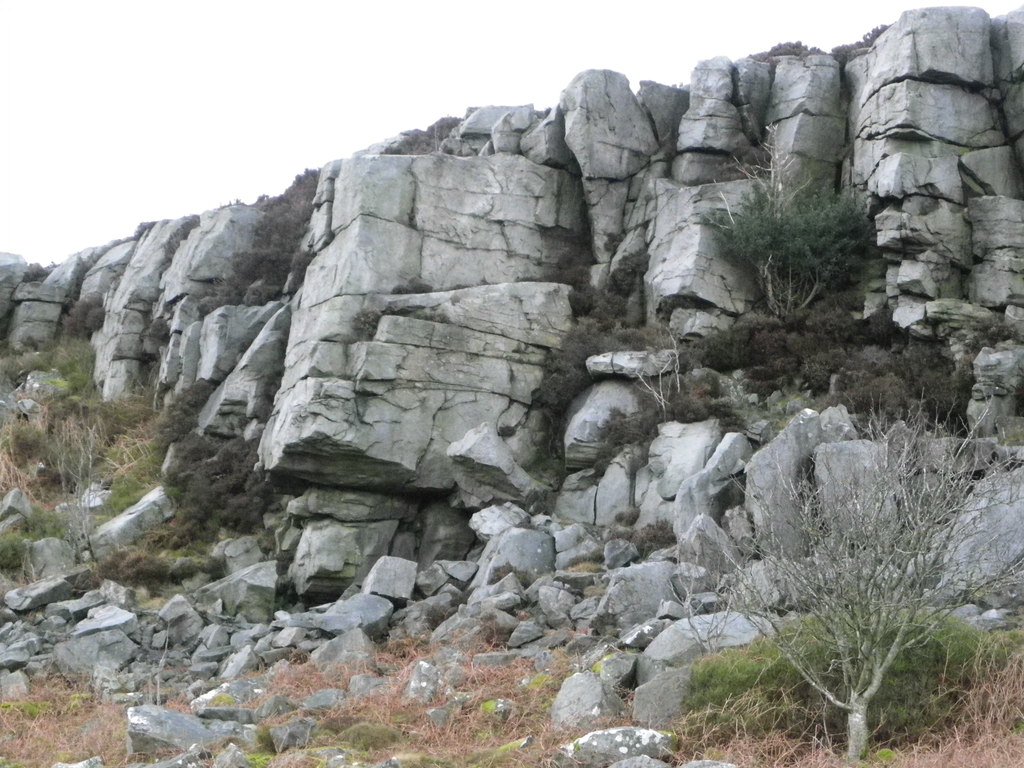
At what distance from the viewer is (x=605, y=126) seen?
96.3 feet

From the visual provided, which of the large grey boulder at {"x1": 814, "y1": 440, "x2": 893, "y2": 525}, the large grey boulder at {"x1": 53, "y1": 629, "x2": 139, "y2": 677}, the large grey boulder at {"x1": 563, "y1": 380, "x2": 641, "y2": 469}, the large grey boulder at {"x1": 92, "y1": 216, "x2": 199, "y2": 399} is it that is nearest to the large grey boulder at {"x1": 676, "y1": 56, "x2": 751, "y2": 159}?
the large grey boulder at {"x1": 563, "y1": 380, "x2": 641, "y2": 469}

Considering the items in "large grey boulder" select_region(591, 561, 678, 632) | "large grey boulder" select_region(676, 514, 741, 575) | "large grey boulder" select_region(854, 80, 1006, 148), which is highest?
"large grey boulder" select_region(854, 80, 1006, 148)

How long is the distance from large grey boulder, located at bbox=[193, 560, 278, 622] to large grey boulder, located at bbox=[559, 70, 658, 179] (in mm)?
14305

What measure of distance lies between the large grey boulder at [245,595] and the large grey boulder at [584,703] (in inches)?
452

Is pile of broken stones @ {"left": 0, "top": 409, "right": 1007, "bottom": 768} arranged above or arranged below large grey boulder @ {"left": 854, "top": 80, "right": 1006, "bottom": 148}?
below

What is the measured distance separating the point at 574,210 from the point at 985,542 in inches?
716

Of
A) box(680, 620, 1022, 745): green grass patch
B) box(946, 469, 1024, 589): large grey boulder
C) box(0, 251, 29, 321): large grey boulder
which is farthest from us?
box(0, 251, 29, 321): large grey boulder

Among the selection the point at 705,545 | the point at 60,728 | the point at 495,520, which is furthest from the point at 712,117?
the point at 60,728

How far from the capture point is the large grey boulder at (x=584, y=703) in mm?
10961

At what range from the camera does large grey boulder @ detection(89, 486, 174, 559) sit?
24.8m

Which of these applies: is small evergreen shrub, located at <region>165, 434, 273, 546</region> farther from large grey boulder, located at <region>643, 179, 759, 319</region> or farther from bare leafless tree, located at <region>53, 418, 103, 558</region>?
large grey boulder, located at <region>643, 179, 759, 319</region>

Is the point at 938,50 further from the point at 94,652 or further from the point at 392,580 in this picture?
the point at 94,652

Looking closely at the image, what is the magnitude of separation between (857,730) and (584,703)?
112 inches

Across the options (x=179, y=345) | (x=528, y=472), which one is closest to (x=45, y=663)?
(x=528, y=472)
